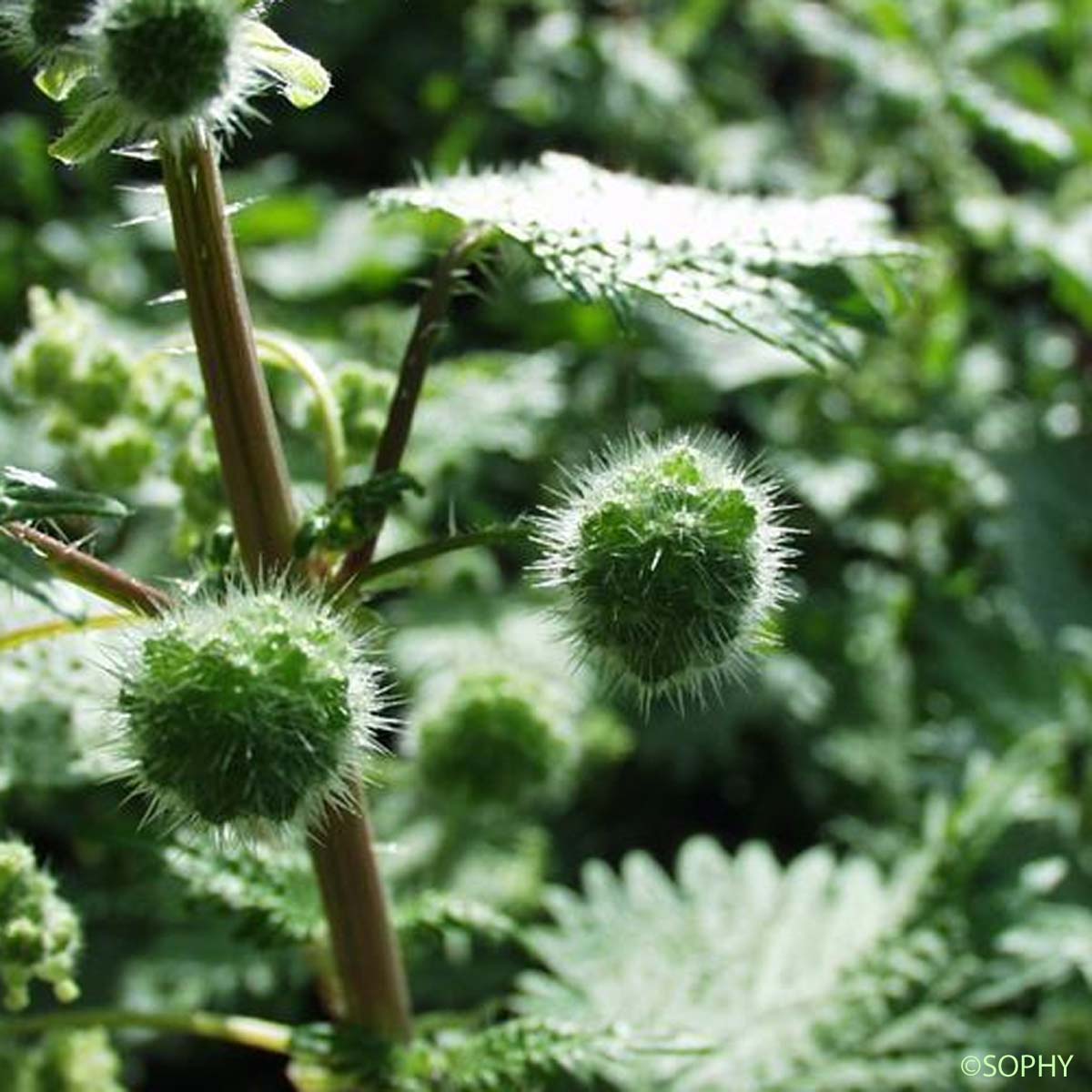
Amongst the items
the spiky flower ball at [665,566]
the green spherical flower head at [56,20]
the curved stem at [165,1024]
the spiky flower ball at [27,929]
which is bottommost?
the curved stem at [165,1024]

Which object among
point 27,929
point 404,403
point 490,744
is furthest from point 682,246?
point 490,744

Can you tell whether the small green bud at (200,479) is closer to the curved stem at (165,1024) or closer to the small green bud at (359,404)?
the small green bud at (359,404)

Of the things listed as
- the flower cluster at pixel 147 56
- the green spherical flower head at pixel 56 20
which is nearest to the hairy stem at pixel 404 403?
the flower cluster at pixel 147 56

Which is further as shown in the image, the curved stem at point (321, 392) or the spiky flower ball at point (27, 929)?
the curved stem at point (321, 392)

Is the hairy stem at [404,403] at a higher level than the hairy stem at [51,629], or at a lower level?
higher

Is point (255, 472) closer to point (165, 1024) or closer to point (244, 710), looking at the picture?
point (244, 710)

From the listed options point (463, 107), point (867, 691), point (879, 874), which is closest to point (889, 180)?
point (463, 107)

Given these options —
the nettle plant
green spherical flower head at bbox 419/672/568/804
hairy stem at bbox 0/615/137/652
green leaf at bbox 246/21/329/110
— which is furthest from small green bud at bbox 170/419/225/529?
green spherical flower head at bbox 419/672/568/804

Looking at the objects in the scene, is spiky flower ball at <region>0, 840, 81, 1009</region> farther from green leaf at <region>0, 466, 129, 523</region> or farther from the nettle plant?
green leaf at <region>0, 466, 129, 523</region>
